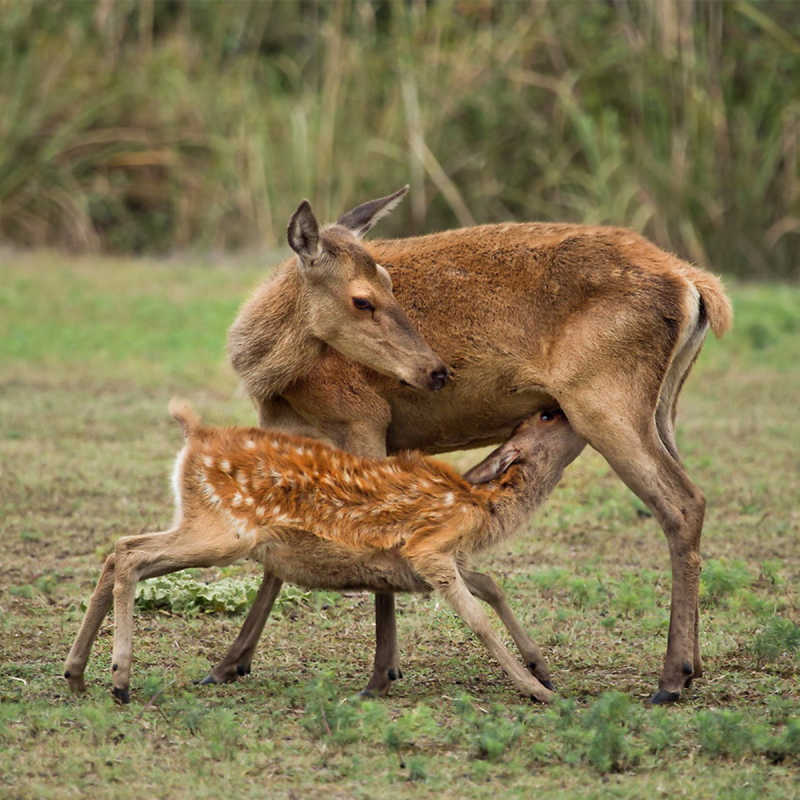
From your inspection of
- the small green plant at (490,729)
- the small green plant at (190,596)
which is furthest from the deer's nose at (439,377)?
the small green plant at (490,729)

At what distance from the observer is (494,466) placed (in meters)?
5.72

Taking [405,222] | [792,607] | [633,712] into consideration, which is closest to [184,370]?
[405,222]

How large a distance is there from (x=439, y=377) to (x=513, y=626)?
1.07 m

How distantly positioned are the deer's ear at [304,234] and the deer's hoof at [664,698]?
2.30 m

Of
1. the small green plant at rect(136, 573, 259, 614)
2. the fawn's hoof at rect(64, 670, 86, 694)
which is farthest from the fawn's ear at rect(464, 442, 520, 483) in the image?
the fawn's hoof at rect(64, 670, 86, 694)

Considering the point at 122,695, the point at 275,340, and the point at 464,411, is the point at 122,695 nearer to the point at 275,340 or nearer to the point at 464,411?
the point at 275,340

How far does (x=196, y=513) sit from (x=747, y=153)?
423 inches

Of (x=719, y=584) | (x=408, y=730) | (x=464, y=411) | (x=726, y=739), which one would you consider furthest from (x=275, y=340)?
(x=726, y=739)

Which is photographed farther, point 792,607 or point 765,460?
point 765,460

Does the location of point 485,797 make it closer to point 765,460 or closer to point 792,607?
point 792,607

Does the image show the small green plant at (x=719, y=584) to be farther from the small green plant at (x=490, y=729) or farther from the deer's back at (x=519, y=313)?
the small green plant at (x=490, y=729)

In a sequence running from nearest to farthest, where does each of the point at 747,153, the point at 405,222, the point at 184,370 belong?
1. the point at 184,370
2. the point at 747,153
3. the point at 405,222

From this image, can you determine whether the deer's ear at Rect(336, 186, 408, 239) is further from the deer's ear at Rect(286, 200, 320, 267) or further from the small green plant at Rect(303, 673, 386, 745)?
the small green plant at Rect(303, 673, 386, 745)

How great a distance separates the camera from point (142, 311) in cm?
1377
